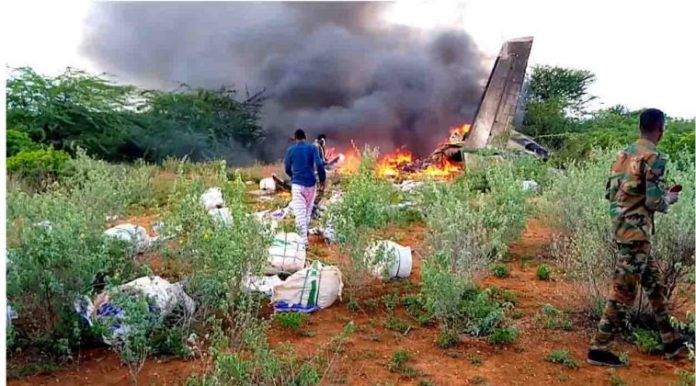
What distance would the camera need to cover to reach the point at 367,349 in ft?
12.6

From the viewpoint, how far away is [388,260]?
4.89 metres

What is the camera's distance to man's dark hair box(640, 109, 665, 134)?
3.38 m

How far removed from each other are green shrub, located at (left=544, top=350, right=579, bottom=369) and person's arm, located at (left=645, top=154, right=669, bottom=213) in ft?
3.11

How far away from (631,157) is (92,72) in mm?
13915

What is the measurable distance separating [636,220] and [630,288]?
0.37 metres

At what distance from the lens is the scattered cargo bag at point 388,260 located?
4.81 metres

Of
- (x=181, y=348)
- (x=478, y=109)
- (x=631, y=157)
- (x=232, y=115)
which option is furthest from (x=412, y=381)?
(x=232, y=115)

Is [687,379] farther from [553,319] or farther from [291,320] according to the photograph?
[291,320]

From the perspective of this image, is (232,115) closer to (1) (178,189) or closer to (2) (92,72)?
(2) (92,72)

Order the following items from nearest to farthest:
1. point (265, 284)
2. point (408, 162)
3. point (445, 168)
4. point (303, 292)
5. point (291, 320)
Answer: point (291, 320) < point (303, 292) < point (265, 284) < point (445, 168) < point (408, 162)

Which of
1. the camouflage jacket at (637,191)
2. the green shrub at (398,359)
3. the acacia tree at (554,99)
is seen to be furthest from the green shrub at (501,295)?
the acacia tree at (554,99)

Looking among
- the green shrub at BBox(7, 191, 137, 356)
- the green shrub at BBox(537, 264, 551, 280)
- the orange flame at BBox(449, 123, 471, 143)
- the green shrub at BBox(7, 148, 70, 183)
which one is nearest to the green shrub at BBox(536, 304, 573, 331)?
the green shrub at BBox(537, 264, 551, 280)

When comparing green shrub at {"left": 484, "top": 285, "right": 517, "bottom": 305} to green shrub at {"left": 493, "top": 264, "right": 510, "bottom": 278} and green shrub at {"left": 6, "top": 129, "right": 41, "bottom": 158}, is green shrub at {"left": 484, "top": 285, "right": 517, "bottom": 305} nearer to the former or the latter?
green shrub at {"left": 493, "top": 264, "right": 510, "bottom": 278}

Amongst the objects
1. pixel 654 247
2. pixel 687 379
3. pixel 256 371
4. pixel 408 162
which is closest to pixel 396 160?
pixel 408 162
